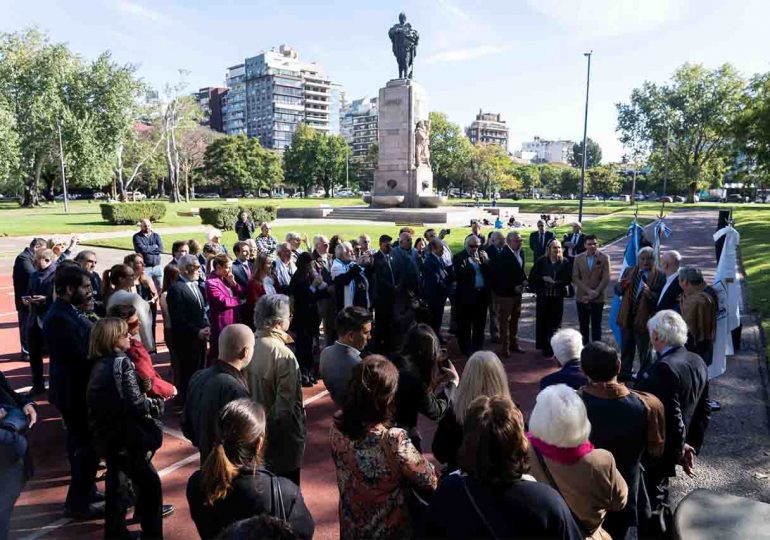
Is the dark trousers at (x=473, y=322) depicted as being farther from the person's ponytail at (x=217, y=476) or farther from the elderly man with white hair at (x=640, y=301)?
the person's ponytail at (x=217, y=476)

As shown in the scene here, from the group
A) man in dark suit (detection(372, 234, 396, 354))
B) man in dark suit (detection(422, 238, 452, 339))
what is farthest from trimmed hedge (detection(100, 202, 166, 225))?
man in dark suit (detection(422, 238, 452, 339))

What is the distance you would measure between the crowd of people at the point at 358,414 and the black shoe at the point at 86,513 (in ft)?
0.05

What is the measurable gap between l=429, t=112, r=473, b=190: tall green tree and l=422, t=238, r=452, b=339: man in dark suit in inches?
2906

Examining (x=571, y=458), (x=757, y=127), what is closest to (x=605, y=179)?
(x=757, y=127)

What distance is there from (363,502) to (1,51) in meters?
54.7

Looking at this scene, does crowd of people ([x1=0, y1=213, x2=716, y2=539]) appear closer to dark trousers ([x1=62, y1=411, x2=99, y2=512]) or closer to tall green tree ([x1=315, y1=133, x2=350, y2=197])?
dark trousers ([x1=62, y1=411, x2=99, y2=512])

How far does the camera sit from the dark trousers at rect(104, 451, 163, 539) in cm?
350

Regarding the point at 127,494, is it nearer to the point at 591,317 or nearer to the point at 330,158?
the point at 591,317

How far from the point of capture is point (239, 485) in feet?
7.05

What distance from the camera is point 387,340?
26.3ft

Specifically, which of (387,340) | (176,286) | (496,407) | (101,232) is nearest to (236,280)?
(176,286)

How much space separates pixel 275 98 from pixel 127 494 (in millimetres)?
146995

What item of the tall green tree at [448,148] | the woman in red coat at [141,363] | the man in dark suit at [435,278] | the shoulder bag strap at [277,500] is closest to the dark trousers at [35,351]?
the woman in red coat at [141,363]

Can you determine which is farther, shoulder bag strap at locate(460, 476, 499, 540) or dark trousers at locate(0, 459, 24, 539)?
dark trousers at locate(0, 459, 24, 539)
